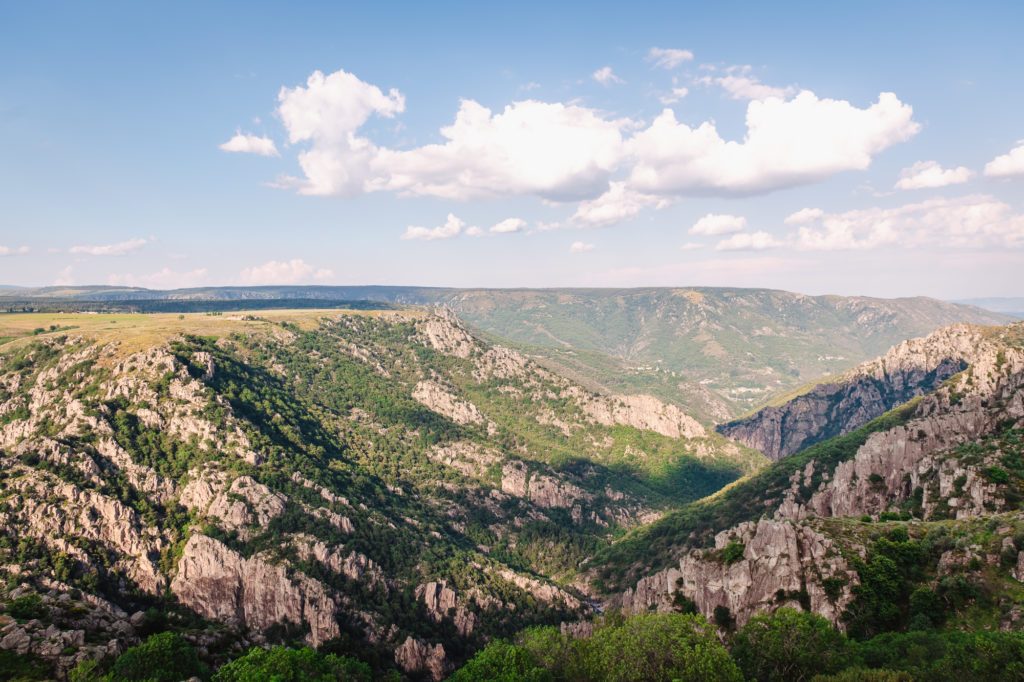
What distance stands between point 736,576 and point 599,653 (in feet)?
119

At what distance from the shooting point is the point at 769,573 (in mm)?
91812

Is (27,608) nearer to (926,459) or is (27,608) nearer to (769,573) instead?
(769,573)

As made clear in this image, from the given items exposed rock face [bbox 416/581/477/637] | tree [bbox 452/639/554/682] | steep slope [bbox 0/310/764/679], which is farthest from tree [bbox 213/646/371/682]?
exposed rock face [bbox 416/581/477/637]

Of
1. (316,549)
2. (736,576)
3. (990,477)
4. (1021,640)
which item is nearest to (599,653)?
(736,576)

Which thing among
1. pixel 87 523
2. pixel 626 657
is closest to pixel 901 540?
pixel 626 657

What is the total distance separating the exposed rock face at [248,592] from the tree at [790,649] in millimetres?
110526

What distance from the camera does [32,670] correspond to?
69.7 m

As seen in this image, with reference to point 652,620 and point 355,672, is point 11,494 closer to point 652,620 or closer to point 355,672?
point 355,672

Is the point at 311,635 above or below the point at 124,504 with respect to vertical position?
below

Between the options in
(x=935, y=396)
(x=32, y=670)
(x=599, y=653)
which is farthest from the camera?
(x=935, y=396)

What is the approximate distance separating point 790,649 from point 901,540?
119 ft

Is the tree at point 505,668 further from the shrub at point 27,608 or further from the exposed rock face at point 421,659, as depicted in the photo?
the shrub at point 27,608

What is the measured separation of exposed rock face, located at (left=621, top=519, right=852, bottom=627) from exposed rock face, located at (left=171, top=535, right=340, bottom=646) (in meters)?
96.3

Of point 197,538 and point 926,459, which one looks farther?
point 197,538
